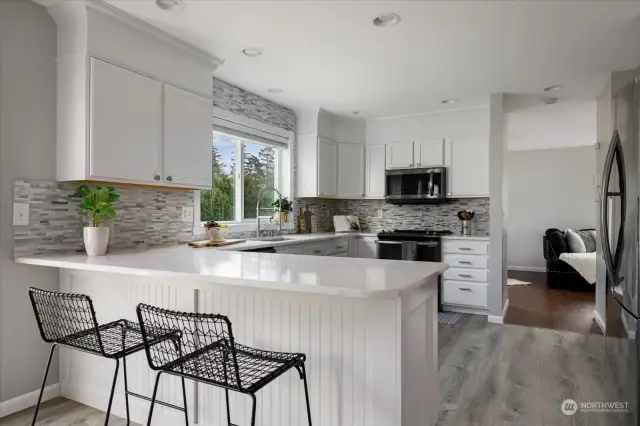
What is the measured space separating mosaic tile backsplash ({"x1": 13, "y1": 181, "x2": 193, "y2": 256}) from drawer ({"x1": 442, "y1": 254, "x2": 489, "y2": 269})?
2927mm

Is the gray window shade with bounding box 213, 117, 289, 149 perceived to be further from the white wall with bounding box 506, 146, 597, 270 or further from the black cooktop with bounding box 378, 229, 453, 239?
the white wall with bounding box 506, 146, 597, 270

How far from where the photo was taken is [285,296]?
1.83 m

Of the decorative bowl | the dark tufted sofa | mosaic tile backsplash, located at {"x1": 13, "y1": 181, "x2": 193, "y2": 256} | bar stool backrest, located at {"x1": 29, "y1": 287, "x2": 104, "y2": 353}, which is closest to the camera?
bar stool backrest, located at {"x1": 29, "y1": 287, "x2": 104, "y2": 353}

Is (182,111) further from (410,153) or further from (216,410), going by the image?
(410,153)

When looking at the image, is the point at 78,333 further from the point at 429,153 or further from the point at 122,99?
the point at 429,153

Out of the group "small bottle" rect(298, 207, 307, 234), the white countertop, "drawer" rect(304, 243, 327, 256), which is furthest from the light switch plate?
"small bottle" rect(298, 207, 307, 234)

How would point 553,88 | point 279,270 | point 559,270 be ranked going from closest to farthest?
point 279,270, point 553,88, point 559,270

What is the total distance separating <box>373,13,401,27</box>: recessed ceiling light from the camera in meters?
2.59

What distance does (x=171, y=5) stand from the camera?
247 cm

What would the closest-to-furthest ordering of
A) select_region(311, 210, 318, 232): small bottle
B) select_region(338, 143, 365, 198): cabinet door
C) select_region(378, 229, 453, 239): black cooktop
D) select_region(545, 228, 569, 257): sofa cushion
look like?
select_region(378, 229, 453, 239): black cooktop < select_region(311, 210, 318, 232): small bottle < select_region(338, 143, 365, 198): cabinet door < select_region(545, 228, 569, 257): sofa cushion

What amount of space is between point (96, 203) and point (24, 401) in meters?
1.23

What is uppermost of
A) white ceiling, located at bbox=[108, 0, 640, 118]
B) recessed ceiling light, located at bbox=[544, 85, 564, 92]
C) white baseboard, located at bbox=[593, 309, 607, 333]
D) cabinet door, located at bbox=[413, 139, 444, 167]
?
white ceiling, located at bbox=[108, 0, 640, 118]

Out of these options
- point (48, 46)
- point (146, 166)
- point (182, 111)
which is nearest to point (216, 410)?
point (146, 166)

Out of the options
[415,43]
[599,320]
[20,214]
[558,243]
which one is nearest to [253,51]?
[415,43]
